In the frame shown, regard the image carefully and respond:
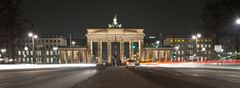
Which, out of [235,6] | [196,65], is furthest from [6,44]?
[235,6]

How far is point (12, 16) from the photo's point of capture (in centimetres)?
9294

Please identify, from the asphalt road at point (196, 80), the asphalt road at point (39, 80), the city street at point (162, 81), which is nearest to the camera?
the city street at point (162, 81)

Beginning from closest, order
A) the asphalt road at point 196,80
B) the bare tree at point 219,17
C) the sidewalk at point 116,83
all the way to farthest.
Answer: the sidewalk at point 116,83 → the asphalt road at point 196,80 → the bare tree at point 219,17

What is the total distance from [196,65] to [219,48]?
14.9 ft

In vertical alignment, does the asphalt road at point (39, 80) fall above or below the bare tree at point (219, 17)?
below

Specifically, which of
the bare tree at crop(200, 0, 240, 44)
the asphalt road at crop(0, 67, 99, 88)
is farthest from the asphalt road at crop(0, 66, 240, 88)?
the bare tree at crop(200, 0, 240, 44)

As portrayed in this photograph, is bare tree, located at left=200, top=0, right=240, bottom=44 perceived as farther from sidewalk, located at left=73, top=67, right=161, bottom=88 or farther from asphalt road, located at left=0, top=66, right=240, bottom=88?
sidewalk, located at left=73, top=67, right=161, bottom=88

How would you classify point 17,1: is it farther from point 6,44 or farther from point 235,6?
point 235,6

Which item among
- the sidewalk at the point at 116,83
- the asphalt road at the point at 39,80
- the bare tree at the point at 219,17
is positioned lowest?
the asphalt road at the point at 39,80

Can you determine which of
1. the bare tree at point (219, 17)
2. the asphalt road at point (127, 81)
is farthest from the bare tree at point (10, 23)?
the asphalt road at point (127, 81)

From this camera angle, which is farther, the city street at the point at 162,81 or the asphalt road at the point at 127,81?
the asphalt road at the point at 127,81

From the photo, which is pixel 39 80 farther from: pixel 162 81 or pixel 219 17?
pixel 219 17

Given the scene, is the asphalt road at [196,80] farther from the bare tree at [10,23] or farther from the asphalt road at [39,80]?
the bare tree at [10,23]

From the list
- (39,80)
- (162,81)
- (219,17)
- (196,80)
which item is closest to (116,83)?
(162,81)
